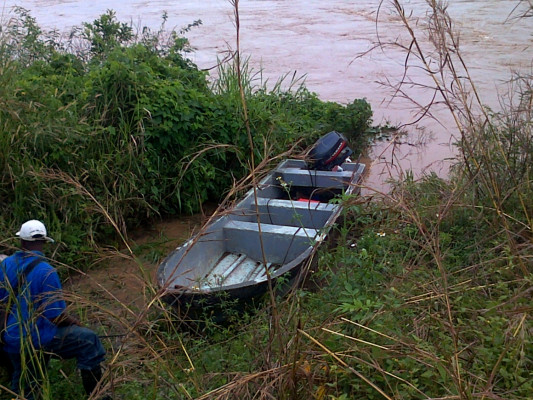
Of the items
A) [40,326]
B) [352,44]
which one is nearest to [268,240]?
[40,326]

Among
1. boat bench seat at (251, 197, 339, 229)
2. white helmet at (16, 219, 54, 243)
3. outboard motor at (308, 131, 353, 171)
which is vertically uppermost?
white helmet at (16, 219, 54, 243)

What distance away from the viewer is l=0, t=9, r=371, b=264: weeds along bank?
5656 mm

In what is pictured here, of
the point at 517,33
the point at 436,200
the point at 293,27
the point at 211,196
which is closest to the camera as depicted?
the point at 436,200

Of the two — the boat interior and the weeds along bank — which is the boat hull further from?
the weeds along bank

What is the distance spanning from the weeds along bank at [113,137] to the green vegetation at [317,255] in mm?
21

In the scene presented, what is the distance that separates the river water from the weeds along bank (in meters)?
2.22

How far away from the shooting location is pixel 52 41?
8602mm

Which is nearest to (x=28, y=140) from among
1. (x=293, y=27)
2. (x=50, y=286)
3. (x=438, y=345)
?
(x=50, y=286)

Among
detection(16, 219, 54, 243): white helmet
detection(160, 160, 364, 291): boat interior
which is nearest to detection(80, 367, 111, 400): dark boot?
detection(16, 219, 54, 243): white helmet

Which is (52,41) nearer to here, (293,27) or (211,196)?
(211,196)

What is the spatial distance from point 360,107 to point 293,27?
8.65 meters

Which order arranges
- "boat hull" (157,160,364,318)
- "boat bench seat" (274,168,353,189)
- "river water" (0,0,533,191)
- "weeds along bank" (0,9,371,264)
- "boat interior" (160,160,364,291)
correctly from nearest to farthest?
"boat hull" (157,160,364,318)
"boat interior" (160,160,364,291)
"weeds along bank" (0,9,371,264)
"boat bench seat" (274,168,353,189)
"river water" (0,0,533,191)

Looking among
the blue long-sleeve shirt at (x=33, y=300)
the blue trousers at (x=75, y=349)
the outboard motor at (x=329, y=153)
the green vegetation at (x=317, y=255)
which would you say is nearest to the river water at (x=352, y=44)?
the outboard motor at (x=329, y=153)

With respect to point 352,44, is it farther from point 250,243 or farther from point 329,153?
point 250,243
